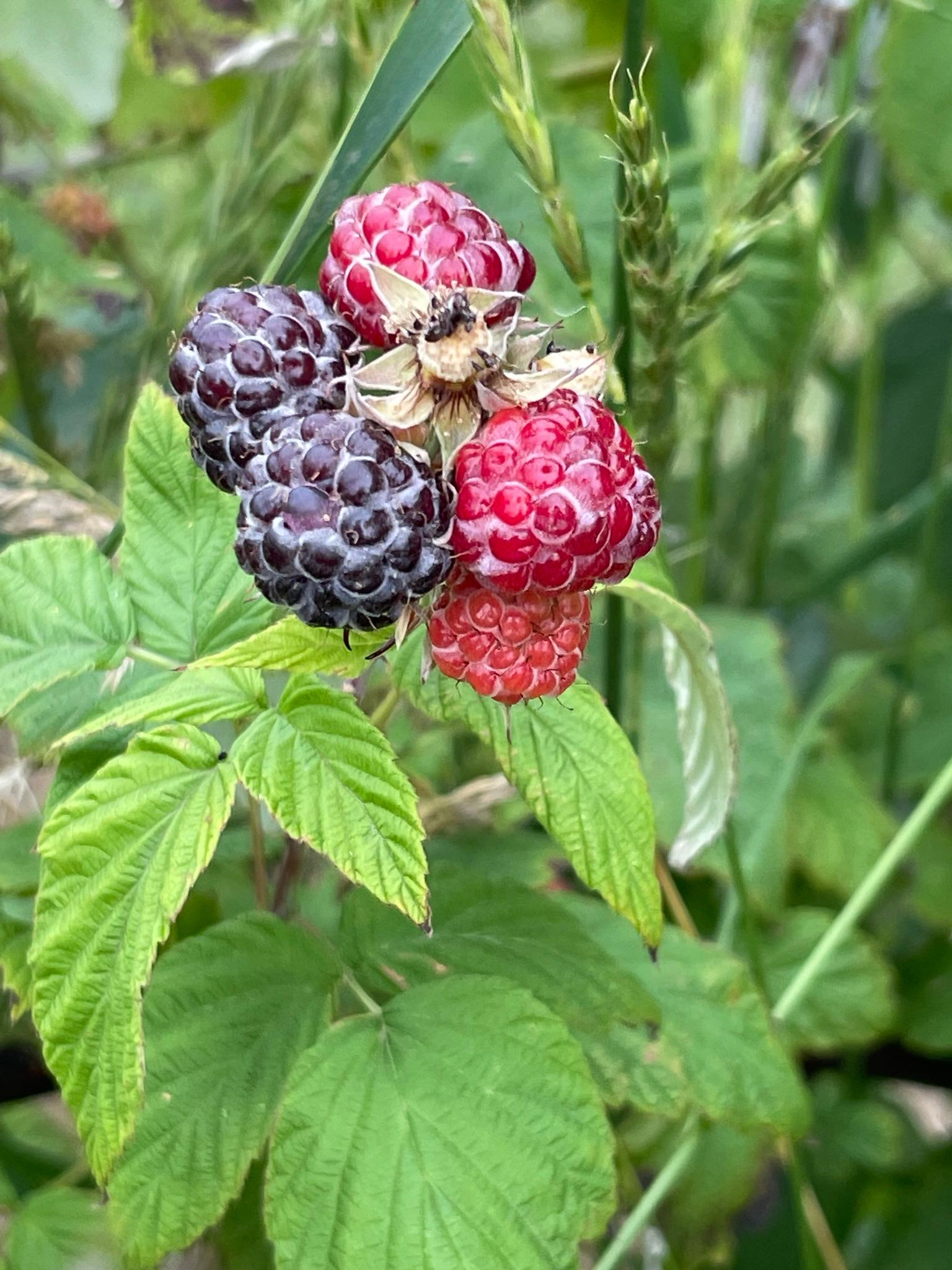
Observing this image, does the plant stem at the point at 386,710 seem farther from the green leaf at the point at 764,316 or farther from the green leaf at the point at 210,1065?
the green leaf at the point at 764,316

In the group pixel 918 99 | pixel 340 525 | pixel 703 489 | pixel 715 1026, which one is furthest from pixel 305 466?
pixel 918 99

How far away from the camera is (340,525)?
1.23 feet

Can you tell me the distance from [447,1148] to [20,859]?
0.81ft

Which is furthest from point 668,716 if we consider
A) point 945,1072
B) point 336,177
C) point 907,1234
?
point 336,177

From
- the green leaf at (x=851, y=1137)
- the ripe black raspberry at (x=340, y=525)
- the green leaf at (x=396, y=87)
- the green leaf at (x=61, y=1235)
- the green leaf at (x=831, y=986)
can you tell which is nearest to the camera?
the ripe black raspberry at (x=340, y=525)

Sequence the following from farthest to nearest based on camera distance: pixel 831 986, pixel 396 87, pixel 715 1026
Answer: pixel 831 986
pixel 715 1026
pixel 396 87

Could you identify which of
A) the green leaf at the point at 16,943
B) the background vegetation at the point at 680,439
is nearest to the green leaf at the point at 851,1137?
the background vegetation at the point at 680,439

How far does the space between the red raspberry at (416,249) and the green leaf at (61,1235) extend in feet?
1.55

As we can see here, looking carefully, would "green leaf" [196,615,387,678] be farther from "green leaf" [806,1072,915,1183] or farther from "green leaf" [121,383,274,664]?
"green leaf" [806,1072,915,1183]

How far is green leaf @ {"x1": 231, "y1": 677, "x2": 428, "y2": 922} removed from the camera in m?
0.39

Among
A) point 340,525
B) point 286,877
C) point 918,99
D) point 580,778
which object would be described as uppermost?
point 918,99

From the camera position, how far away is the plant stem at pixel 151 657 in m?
0.49

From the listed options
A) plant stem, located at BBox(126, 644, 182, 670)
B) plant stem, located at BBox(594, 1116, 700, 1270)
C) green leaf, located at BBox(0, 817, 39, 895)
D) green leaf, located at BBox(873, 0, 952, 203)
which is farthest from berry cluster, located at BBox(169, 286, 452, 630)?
green leaf, located at BBox(873, 0, 952, 203)

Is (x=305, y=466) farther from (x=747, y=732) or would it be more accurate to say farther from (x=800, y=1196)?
(x=747, y=732)
